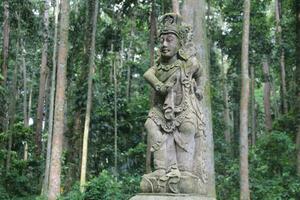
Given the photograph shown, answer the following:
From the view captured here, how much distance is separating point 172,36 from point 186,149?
4.65 feet

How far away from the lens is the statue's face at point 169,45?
575 centimetres

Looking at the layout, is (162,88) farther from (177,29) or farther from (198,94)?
(177,29)

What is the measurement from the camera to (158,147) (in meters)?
5.54

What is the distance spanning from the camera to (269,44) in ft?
57.3

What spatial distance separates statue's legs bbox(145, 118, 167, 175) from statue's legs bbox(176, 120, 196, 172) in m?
0.18

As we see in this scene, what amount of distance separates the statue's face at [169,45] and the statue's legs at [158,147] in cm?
91

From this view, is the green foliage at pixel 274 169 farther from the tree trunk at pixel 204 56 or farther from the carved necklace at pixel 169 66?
the carved necklace at pixel 169 66

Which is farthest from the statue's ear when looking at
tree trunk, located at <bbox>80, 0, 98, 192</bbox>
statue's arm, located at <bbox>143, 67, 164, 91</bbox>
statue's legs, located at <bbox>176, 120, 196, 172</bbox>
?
tree trunk, located at <bbox>80, 0, 98, 192</bbox>

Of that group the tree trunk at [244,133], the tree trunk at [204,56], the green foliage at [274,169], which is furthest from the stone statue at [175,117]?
the green foliage at [274,169]

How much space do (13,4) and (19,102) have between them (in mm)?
16069

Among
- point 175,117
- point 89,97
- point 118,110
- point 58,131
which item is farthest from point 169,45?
point 118,110

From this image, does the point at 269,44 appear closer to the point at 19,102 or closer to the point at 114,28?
the point at 114,28

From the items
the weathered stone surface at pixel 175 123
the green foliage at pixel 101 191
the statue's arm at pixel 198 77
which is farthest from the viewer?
the green foliage at pixel 101 191

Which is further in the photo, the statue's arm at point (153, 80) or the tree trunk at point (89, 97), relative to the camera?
the tree trunk at point (89, 97)
